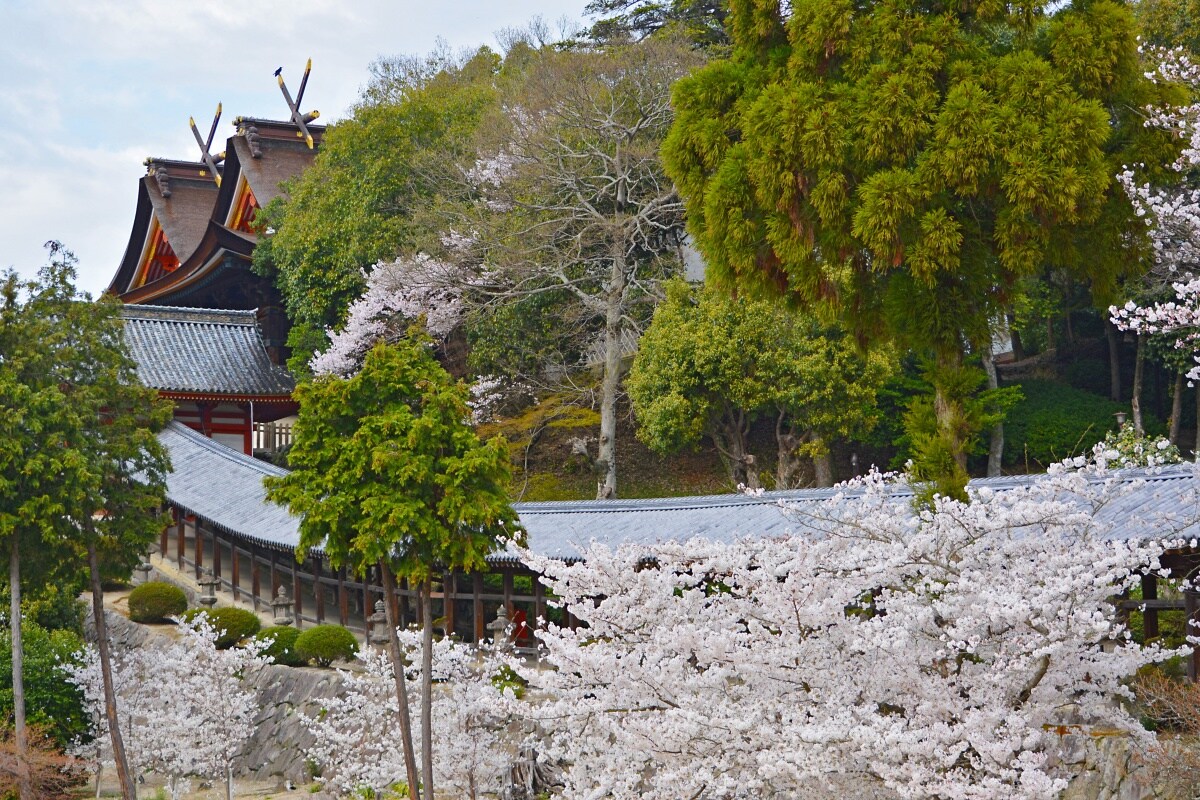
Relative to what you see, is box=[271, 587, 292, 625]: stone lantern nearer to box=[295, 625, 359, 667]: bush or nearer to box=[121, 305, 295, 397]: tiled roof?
box=[295, 625, 359, 667]: bush

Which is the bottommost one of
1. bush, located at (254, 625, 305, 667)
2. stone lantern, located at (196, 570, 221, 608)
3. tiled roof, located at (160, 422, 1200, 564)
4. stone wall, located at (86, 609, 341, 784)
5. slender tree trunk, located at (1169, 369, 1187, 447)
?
stone wall, located at (86, 609, 341, 784)

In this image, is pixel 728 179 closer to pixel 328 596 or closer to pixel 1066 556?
pixel 1066 556

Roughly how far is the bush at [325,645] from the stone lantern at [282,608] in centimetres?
279

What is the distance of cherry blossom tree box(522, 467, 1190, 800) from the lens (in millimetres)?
9047

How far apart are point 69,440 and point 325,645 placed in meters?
5.08

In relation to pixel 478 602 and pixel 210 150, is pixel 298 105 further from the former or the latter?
pixel 478 602

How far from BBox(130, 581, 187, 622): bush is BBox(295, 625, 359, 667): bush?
4.72 metres

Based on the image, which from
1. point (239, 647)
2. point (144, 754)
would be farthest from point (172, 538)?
point (144, 754)

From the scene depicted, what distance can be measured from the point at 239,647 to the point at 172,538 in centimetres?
827

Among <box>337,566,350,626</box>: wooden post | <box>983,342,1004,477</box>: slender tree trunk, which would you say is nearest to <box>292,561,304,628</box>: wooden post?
<box>337,566,350,626</box>: wooden post

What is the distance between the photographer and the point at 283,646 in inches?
818

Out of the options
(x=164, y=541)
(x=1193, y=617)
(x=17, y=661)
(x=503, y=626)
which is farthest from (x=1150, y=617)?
(x=164, y=541)

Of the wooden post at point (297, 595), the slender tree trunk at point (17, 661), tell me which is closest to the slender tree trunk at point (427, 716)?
the slender tree trunk at point (17, 661)

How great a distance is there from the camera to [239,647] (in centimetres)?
2112
